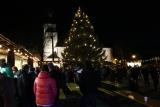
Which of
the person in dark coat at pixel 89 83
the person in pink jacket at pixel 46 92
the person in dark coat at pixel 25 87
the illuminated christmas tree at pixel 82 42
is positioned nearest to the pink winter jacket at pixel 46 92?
the person in pink jacket at pixel 46 92

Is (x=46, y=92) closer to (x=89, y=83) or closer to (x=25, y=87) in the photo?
(x=89, y=83)

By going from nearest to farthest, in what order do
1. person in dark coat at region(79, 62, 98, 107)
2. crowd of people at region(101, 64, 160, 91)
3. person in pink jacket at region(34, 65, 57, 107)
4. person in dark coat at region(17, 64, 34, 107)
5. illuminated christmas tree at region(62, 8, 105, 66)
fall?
person in pink jacket at region(34, 65, 57, 107), person in dark coat at region(79, 62, 98, 107), person in dark coat at region(17, 64, 34, 107), crowd of people at region(101, 64, 160, 91), illuminated christmas tree at region(62, 8, 105, 66)

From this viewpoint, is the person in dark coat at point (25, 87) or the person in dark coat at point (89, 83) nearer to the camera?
the person in dark coat at point (89, 83)

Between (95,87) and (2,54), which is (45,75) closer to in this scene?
(95,87)

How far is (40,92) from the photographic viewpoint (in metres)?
11.4

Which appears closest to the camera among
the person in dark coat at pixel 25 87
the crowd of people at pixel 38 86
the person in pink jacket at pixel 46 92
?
the crowd of people at pixel 38 86

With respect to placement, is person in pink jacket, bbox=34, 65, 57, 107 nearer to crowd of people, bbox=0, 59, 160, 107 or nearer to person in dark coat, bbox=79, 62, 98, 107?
crowd of people, bbox=0, 59, 160, 107

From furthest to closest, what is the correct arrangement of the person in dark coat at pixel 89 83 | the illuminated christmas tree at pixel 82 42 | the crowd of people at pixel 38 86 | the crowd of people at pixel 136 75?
the illuminated christmas tree at pixel 82 42 < the crowd of people at pixel 136 75 < the person in dark coat at pixel 89 83 < the crowd of people at pixel 38 86

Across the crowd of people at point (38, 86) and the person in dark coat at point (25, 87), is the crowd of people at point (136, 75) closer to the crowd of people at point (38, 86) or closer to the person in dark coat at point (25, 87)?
the crowd of people at point (38, 86)

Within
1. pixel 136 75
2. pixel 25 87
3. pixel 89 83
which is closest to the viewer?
pixel 89 83

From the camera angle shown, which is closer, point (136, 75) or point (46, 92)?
point (46, 92)

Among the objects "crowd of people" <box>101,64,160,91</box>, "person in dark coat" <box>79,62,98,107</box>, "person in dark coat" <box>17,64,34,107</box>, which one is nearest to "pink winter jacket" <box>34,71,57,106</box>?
"person in dark coat" <box>79,62,98,107</box>

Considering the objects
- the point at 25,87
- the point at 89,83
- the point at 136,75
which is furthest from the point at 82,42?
the point at 89,83

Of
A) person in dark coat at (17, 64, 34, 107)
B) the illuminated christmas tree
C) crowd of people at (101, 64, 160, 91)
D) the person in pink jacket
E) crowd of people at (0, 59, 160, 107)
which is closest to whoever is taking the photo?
crowd of people at (0, 59, 160, 107)
